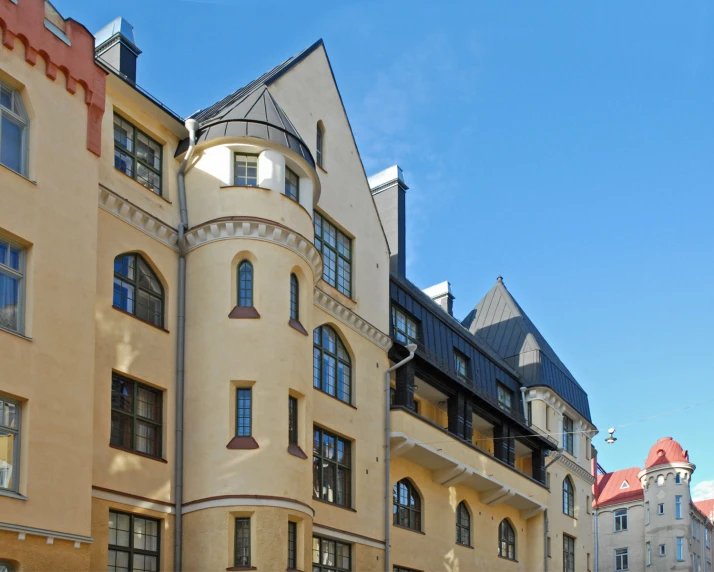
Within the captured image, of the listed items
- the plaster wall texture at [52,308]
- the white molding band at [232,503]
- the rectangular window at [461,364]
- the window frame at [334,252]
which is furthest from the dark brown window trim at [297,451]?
the rectangular window at [461,364]

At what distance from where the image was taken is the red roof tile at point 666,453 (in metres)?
72.6

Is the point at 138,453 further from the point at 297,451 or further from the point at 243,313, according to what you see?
the point at 243,313

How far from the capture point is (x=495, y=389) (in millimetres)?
38625

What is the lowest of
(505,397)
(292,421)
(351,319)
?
(292,421)

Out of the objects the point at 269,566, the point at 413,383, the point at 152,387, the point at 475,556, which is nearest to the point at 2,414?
the point at 152,387

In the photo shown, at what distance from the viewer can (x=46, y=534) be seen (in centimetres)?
1727

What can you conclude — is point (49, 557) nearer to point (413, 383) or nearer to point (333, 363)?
point (333, 363)

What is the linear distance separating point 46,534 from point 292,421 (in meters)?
7.36

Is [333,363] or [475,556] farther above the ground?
[333,363]

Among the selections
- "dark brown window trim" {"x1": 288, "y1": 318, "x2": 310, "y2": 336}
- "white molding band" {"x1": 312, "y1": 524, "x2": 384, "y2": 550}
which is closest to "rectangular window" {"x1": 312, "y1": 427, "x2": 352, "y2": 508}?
"white molding band" {"x1": 312, "y1": 524, "x2": 384, "y2": 550}

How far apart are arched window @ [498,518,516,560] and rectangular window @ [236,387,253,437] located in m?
16.1

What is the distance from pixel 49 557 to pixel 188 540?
4.76 meters

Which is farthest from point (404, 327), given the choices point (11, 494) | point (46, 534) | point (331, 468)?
point (11, 494)

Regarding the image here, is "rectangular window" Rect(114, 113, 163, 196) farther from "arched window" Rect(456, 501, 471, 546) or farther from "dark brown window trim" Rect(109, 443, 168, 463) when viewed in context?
"arched window" Rect(456, 501, 471, 546)
